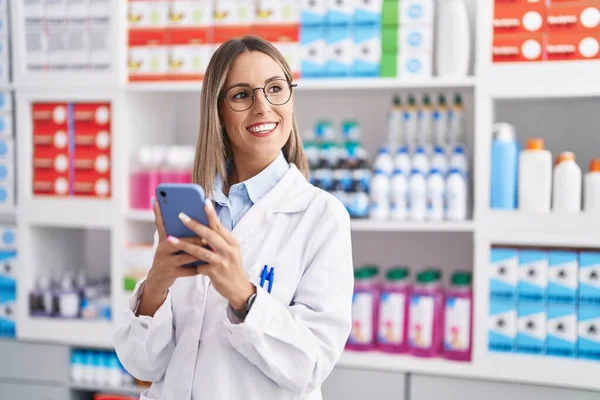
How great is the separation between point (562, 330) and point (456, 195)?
2.19ft

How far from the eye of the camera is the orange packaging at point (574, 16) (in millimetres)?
2391

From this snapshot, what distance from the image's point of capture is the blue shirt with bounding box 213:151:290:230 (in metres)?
1.46

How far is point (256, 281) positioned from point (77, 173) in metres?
1.91

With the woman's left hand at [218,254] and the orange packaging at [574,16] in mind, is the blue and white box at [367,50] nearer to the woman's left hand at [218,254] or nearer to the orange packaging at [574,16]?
the orange packaging at [574,16]

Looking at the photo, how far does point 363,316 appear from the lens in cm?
266

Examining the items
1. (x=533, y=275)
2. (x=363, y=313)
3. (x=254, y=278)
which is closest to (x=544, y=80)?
(x=533, y=275)

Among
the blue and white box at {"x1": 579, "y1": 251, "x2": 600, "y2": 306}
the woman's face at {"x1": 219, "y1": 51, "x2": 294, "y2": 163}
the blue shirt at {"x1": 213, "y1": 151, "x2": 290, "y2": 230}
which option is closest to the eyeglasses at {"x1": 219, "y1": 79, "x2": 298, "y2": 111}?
the woman's face at {"x1": 219, "y1": 51, "x2": 294, "y2": 163}

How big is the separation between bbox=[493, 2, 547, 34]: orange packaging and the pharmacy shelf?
14 cm

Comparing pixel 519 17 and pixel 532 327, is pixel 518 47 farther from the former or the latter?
pixel 532 327

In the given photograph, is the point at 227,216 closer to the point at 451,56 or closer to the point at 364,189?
the point at 364,189

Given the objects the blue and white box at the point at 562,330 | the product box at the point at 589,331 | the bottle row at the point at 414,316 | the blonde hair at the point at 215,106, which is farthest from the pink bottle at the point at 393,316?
the blonde hair at the point at 215,106

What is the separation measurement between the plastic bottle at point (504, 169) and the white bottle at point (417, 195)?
0.93ft

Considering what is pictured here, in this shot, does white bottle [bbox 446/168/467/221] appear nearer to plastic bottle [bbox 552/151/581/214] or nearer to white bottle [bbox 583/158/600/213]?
plastic bottle [bbox 552/151/581/214]

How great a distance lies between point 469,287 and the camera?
8.65 ft
